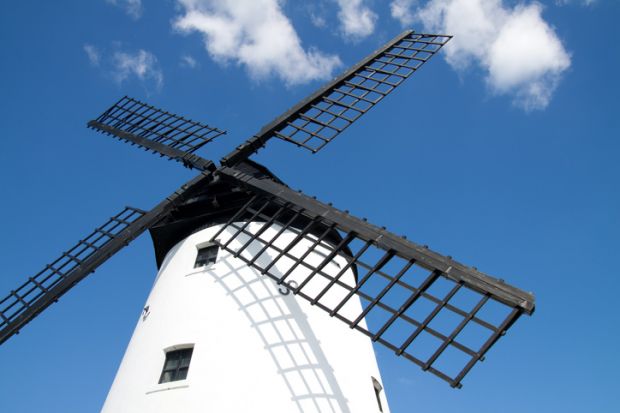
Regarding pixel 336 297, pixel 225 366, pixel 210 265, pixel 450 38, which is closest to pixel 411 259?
pixel 336 297

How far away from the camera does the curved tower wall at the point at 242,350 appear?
6.40 m

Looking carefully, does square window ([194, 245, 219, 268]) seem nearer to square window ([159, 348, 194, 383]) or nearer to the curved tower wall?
the curved tower wall

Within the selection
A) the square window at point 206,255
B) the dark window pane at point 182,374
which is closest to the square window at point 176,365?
the dark window pane at point 182,374

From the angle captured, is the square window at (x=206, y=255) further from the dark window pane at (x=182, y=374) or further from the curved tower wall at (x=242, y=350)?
the dark window pane at (x=182, y=374)

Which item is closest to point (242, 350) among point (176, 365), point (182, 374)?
point (182, 374)

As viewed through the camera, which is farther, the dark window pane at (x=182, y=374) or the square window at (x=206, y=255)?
the square window at (x=206, y=255)

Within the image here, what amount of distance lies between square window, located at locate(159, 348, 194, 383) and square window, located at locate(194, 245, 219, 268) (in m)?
1.79

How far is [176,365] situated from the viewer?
6.96 meters

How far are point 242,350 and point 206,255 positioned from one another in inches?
95.3

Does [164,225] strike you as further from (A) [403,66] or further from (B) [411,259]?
(A) [403,66]

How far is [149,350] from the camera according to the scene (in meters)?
7.33

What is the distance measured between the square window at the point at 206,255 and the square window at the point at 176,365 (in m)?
1.79

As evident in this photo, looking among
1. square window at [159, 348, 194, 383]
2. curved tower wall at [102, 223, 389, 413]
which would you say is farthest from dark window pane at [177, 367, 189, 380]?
curved tower wall at [102, 223, 389, 413]

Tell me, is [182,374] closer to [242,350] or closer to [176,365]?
[176,365]
